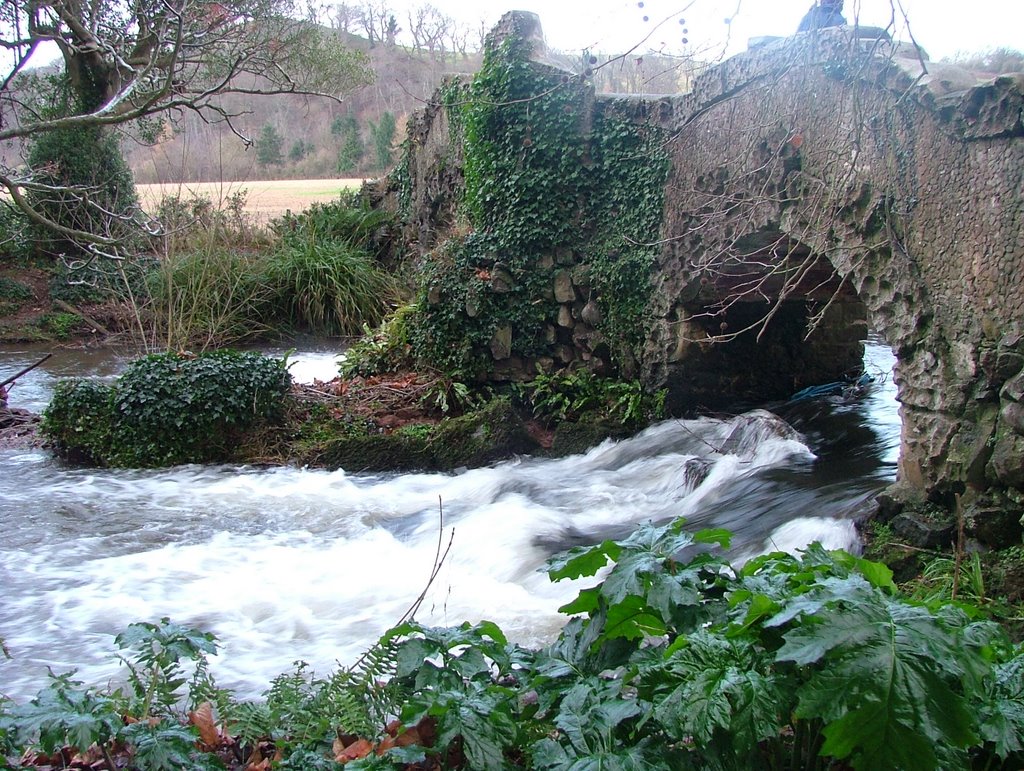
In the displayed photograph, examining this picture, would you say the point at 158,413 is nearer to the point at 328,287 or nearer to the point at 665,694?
the point at 328,287

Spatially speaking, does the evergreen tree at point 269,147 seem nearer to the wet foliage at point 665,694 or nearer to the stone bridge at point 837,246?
the stone bridge at point 837,246

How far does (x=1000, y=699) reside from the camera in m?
2.14

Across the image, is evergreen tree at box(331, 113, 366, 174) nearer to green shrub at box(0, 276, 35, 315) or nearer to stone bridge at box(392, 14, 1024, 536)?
green shrub at box(0, 276, 35, 315)

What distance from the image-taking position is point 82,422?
27.7ft

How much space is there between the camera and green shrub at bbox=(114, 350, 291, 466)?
27.4ft

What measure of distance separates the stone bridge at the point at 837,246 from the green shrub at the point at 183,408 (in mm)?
2327

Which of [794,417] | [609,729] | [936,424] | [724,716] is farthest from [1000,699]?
[794,417]

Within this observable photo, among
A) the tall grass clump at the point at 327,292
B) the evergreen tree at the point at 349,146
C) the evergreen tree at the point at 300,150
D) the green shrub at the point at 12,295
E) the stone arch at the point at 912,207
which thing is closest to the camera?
the stone arch at the point at 912,207

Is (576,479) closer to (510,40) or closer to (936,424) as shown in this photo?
(936,424)

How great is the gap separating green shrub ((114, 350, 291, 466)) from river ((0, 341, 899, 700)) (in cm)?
31

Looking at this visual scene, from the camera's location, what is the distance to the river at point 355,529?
5.11 metres

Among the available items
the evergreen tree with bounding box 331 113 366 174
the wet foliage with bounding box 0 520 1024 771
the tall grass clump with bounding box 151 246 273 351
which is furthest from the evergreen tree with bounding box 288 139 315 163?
the wet foliage with bounding box 0 520 1024 771

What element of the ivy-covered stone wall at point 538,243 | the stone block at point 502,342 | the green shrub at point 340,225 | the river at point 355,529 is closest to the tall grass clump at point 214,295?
the green shrub at point 340,225

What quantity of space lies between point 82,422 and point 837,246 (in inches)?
272
